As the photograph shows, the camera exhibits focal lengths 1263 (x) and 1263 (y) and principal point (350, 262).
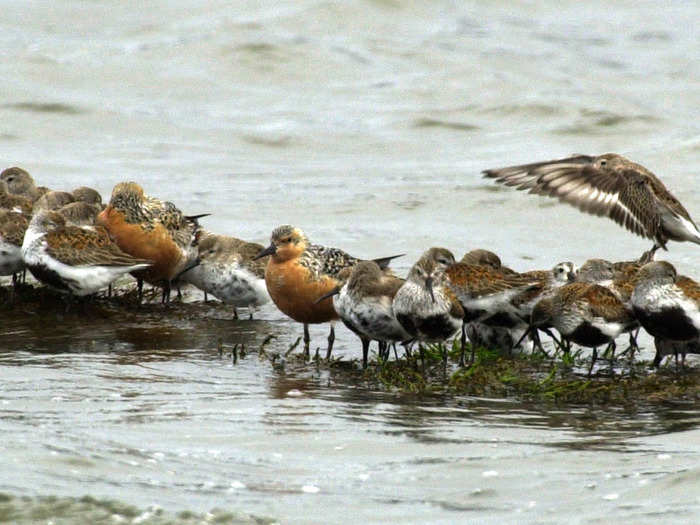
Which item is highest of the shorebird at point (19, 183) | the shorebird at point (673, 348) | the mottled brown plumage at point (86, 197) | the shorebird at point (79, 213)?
the shorebird at point (19, 183)

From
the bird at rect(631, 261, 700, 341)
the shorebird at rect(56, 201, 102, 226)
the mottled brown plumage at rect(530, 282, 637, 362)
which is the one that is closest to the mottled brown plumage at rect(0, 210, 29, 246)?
the shorebird at rect(56, 201, 102, 226)

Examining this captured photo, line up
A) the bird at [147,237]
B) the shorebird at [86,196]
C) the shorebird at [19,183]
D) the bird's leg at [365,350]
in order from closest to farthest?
the bird's leg at [365,350] < the bird at [147,237] < the shorebird at [86,196] < the shorebird at [19,183]

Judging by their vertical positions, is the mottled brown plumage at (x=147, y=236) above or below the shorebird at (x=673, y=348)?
above

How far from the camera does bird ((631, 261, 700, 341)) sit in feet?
28.7

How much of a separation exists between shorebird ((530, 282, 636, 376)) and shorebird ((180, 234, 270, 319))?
2.80 metres

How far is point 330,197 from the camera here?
1805cm

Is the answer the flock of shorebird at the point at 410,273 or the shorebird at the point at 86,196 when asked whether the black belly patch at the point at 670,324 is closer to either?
the flock of shorebird at the point at 410,273

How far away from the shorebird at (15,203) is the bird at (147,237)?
994 millimetres

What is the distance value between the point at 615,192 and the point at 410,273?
102 inches

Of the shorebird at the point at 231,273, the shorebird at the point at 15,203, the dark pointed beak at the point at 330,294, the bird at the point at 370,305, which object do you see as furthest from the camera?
the shorebird at the point at 15,203

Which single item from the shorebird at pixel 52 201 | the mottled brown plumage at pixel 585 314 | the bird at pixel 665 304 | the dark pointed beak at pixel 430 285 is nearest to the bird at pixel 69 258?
the shorebird at pixel 52 201

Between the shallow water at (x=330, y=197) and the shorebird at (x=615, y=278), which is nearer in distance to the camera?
the shallow water at (x=330, y=197)

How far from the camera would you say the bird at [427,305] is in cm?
865

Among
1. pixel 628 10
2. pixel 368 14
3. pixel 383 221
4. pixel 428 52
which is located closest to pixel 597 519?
pixel 383 221
